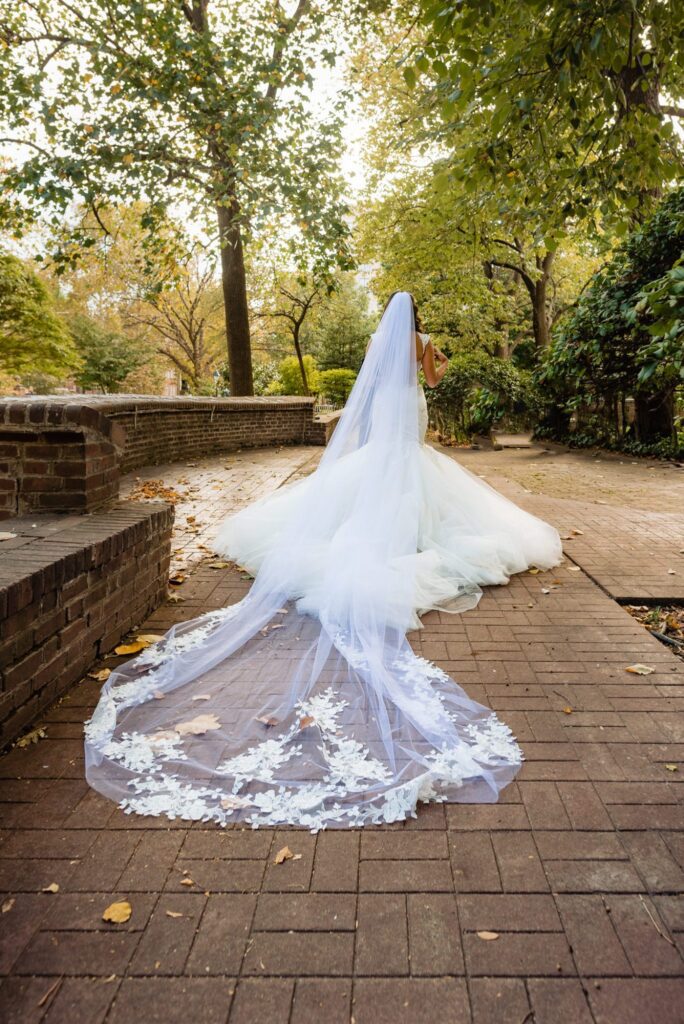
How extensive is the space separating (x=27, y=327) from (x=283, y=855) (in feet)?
89.9

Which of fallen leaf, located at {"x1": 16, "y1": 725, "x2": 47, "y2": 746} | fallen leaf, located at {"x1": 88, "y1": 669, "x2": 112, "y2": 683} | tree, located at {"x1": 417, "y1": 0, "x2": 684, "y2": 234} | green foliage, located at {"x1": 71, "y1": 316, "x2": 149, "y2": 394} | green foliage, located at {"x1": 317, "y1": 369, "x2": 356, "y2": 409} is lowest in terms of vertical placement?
fallen leaf, located at {"x1": 16, "y1": 725, "x2": 47, "y2": 746}

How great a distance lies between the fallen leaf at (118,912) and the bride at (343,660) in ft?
1.32

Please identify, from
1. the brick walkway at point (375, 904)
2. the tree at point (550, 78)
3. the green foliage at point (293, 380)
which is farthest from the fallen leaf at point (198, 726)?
the green foliage at point (293, 380)

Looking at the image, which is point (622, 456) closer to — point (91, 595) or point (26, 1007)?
point (91, 595)

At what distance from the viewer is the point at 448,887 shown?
1918mm

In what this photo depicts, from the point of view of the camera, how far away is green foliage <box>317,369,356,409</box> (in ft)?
87.6

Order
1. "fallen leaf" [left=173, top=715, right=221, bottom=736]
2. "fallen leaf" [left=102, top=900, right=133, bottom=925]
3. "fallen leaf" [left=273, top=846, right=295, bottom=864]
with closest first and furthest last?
"fallen leaf" [left=102, top=900, right=133, bottom=925] → "fallen leaf" [left=273, top=846, right=295, bottom=864] → "fallen leaf" [left=173, top=715, right=221, bottom=736]

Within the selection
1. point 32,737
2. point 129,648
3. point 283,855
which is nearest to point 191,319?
point 129,648

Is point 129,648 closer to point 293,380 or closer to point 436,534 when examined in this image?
point 436,534

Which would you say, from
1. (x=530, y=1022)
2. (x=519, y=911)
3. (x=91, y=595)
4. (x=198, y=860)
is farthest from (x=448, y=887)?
(x=91, y=595)

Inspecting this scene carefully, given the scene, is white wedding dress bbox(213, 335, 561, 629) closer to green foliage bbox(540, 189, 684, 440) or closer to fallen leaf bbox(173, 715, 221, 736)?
fallen leaf bbox(173, 715, 221, 736)

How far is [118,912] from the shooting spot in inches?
71.5

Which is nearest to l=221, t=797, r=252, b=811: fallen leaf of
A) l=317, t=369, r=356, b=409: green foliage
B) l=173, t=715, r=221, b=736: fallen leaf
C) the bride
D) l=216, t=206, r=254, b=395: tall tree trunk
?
the bride

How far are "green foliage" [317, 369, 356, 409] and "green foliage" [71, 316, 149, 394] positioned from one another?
1268 cm
